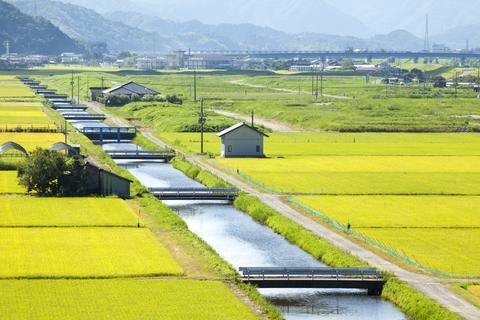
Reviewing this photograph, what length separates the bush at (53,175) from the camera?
42.3 meters

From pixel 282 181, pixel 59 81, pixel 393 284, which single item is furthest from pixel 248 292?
pixel 59 81

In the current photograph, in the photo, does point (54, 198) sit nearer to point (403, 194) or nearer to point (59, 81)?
point (403, 194)

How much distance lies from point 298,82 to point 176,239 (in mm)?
124874

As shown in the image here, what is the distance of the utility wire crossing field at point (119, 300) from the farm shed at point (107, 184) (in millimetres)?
15357

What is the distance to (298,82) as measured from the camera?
6235 inches

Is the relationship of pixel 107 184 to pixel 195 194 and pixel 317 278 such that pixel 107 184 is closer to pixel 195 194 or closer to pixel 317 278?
pixel 195 194

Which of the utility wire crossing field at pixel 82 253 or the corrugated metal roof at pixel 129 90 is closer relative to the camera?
the utility wire crossing field at pixel 82 253

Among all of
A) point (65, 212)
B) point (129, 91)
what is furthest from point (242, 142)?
point (129, 91)

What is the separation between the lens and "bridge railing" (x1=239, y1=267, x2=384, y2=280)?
29391 millimetres

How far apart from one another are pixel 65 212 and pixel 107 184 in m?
4.85

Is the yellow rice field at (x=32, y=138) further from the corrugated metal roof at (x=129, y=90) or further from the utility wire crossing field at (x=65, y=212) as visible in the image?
the corrugated metal roof at (x=129, y=90)

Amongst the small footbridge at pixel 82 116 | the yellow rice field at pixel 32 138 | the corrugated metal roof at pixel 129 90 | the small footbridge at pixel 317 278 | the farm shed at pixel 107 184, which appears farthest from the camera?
the corrugated metal roof at pixel 129 90

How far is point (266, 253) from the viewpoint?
111 ft

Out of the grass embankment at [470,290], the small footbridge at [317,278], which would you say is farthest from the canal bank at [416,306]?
the small footbridge at [317,278]
